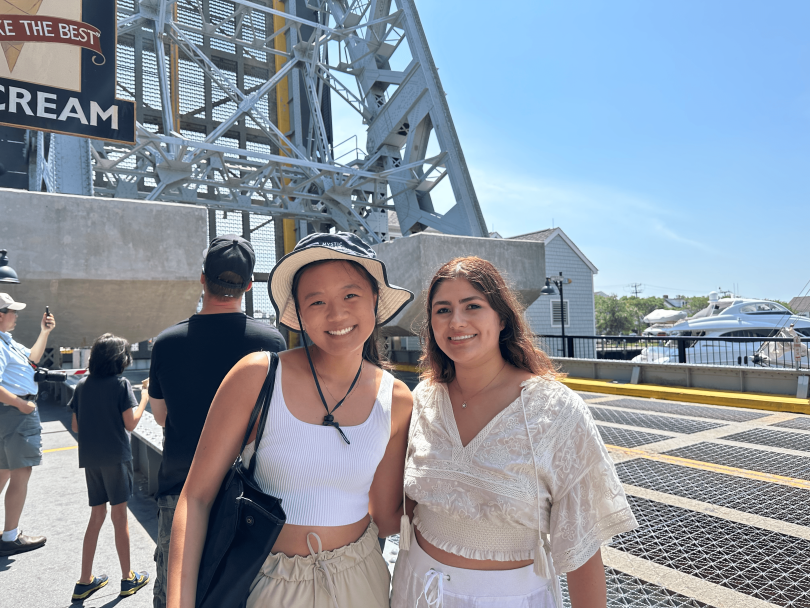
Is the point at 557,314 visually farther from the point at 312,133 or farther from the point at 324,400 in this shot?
the point at 324,400

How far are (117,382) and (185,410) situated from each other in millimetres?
2022

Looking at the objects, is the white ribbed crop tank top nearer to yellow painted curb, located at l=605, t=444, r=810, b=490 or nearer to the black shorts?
the black shorts

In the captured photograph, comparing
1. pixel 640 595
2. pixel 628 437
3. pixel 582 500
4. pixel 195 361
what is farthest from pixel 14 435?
pixel 628 437

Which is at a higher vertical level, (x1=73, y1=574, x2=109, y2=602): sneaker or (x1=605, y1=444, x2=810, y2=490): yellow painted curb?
(x1=73, y1=574, x2=109, y2=602): sneaker

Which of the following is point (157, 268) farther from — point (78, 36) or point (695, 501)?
point (695, 501)

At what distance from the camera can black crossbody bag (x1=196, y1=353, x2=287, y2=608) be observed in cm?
140

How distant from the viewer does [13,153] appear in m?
11.0

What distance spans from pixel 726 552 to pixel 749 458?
314 centimetres

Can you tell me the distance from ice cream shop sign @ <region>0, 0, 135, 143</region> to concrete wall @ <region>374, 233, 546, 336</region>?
6927 mm

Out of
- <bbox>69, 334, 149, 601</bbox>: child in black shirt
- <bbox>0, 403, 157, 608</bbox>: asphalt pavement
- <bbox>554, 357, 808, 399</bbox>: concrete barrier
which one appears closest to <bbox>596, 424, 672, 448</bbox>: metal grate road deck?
<bbox>554, 357, 808, 399</bbox>: concrete barrier

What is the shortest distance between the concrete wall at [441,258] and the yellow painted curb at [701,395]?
310 cm

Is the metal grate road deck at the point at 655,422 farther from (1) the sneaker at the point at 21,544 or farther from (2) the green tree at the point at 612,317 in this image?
(2) the green tree at the point at 612,317

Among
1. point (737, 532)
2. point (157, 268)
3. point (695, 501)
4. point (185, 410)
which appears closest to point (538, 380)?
point (185, 410)

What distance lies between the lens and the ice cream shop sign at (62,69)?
275 inches
